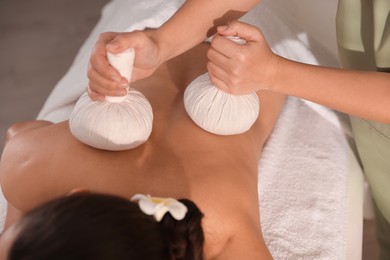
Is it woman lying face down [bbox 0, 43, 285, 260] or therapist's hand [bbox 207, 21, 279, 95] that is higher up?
therapist's hand [bbox 207, 21, 279, 95]

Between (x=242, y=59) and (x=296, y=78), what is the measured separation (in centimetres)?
13

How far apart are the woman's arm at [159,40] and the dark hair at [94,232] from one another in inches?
11.6

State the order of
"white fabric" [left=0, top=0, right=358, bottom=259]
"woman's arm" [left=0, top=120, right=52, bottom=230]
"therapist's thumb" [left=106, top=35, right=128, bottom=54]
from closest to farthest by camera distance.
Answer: "therapist's thumb" [left=106, top=35, right=128, bottom=54] → "woman's arm" [left=0, top=120, right=52, bottom=230] → "white fabric" [left=0, top=0, right=358, bottom=259]

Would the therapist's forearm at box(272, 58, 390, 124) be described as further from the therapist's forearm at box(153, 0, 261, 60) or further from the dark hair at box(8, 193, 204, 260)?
the dark hair at box(8, 193, 204, 260)

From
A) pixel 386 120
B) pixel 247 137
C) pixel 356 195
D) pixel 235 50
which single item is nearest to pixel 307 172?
pixel 356 195

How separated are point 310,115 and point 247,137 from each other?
0.40 metres

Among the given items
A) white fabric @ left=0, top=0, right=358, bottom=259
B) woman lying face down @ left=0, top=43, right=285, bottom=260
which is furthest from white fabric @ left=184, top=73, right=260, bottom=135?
white fabric @ left=0, top=0, right=358, bottom=259

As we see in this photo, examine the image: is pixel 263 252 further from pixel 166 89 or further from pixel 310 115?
pixel 310 115

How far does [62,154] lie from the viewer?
1113 mm

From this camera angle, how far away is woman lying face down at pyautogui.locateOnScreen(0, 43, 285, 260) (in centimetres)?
108

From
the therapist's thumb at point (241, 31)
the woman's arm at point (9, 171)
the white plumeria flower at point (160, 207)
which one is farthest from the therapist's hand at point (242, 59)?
the woman's arm at point (9, 171)

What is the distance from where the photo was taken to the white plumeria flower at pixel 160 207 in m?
0.84

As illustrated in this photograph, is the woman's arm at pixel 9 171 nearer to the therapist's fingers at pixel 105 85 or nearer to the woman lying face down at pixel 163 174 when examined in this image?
the woman lying face down at pixel 163 174

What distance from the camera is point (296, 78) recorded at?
1.11 meters
